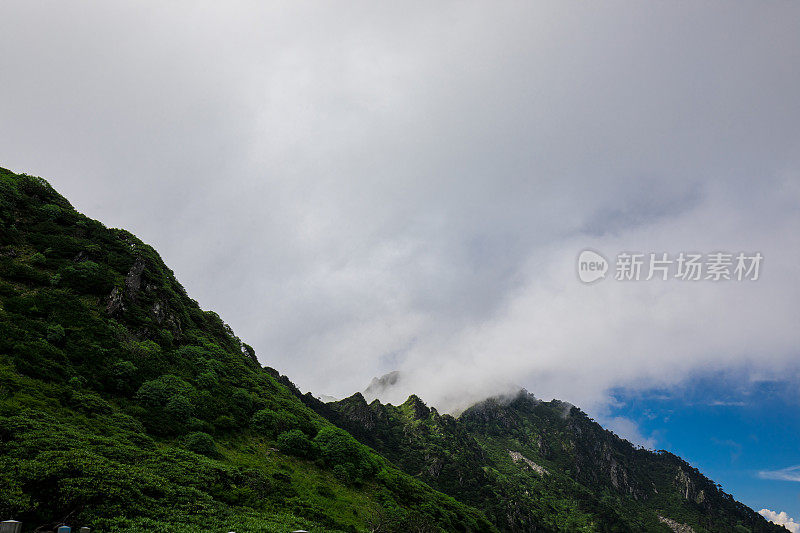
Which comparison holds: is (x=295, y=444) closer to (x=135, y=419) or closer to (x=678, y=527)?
(x=135, y=419)

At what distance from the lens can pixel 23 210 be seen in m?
53.2

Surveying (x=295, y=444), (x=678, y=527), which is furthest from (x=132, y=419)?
(x=678, y=527)

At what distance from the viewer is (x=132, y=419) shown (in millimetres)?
32969

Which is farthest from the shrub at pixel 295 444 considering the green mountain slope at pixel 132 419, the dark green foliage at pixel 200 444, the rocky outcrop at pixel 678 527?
the rocky outcrop at pixel 678 527

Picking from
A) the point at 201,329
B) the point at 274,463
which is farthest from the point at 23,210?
the point at 274,463

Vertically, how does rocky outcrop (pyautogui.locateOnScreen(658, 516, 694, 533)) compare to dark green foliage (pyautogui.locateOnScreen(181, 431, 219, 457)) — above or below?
above

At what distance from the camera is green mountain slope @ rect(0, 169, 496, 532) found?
2020 centimetres

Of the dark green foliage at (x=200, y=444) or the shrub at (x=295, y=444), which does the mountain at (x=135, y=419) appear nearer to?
the dark green foliage at (x=200, y=444)

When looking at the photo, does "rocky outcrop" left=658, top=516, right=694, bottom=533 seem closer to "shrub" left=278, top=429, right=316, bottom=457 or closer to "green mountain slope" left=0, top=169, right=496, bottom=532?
"green mountain slope" left=0, top=169, right=496, bottom=532

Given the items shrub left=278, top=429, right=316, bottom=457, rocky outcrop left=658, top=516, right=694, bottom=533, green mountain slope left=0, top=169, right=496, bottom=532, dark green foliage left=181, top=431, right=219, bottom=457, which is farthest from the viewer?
rocky outcrop left=658, top=516, right=694, bottom=533

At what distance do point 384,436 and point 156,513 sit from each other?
518 feet

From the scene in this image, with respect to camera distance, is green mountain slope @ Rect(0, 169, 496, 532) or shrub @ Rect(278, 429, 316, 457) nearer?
green mountain slope @ Rect(0, 169, 496, 532)

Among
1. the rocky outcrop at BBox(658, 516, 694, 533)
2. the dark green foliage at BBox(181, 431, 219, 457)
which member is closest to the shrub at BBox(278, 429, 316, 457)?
the dark green foliage at BBox(181, 431, 219, 457)

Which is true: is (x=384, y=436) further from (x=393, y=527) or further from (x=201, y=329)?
(x=393, y=527)
